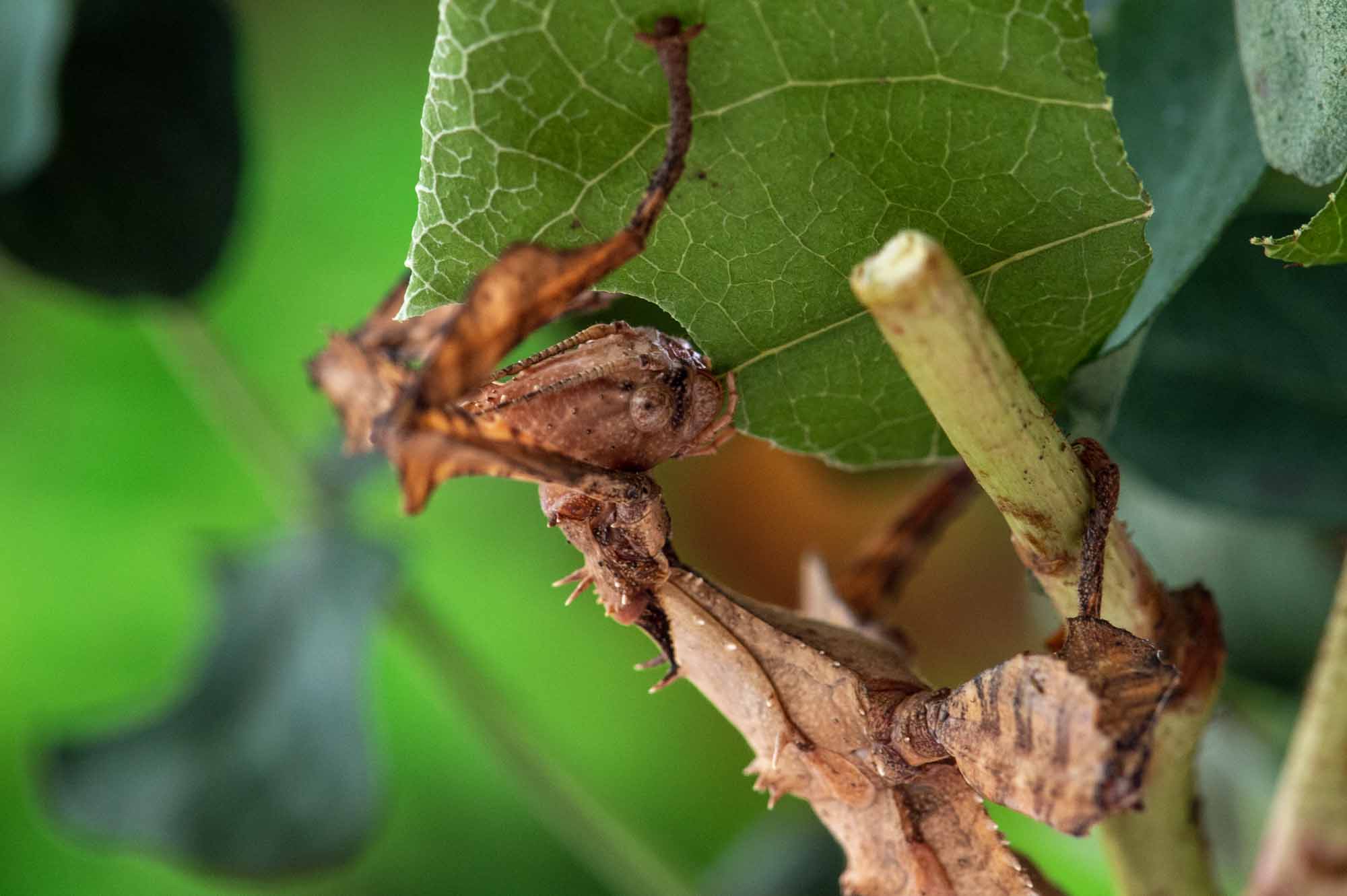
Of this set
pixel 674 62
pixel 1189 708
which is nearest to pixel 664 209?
pixel 674 62

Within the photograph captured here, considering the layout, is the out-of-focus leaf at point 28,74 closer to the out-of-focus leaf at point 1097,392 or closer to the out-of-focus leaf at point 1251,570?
the out-of-focus leaf at point 1097,392

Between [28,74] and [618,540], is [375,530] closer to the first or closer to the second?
[28,74]

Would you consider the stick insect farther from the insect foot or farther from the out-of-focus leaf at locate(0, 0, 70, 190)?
the out-of-focus leaf at locate(0, 0, 70, 190)

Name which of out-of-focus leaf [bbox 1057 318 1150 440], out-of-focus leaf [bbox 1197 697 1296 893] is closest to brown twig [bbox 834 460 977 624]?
out-of-focus leaf [bbox 1057 318 1150 440]

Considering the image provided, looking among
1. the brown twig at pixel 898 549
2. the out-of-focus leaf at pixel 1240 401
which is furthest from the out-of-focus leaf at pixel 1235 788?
the brown twig at pixel 898 549

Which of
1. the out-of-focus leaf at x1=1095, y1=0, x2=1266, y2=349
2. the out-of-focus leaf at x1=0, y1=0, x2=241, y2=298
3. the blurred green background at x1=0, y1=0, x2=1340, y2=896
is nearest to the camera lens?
the out-of-focus leaf at x1=1095, y1=0, x2=1266, y2=349

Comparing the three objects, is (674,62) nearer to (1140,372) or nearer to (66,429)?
(1140,372)
